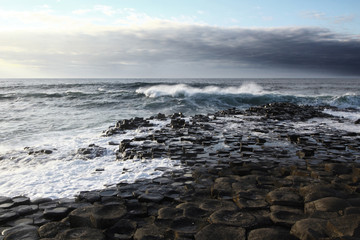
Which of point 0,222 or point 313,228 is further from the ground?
point 313,228

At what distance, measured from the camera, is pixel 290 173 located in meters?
5.10

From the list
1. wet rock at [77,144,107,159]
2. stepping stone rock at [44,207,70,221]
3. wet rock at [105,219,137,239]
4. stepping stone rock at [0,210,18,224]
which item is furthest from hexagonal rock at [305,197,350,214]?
wet rock at [77,144,107,159]

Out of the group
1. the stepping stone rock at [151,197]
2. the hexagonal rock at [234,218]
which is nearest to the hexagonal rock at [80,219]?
the stepping stone rock at [151,197]

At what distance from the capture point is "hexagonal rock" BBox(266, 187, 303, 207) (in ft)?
11.8

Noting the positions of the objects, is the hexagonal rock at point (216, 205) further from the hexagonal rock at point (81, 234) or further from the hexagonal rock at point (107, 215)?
the hexagonal rock at point (81, 234)

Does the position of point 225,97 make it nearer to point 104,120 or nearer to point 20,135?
point 104,120

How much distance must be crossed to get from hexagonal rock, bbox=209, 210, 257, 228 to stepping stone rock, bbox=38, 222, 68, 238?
5.77 feet

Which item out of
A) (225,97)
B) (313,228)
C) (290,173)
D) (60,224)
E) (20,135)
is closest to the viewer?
(313,228)

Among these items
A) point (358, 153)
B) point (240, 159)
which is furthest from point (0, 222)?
point (358, 153)

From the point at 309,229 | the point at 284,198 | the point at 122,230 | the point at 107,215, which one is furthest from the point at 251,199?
the point at 107,215

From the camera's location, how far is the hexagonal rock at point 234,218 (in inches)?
122

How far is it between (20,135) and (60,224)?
803 cm

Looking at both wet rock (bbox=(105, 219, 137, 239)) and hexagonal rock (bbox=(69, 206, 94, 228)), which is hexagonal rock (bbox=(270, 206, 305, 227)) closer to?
wet rock (bbox=(105, 219, 137, 239))

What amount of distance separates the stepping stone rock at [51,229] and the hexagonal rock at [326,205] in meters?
2.98
